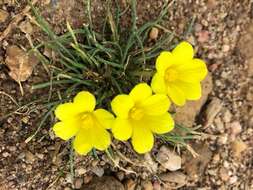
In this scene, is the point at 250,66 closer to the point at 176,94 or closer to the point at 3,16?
the point at 176,94

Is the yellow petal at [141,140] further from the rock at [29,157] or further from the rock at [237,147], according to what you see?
the rock at [237,147]

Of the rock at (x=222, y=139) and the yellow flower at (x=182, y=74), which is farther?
the rock at (x=222, y=139)

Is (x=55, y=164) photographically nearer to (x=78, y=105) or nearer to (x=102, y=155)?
(x=102, y=155)

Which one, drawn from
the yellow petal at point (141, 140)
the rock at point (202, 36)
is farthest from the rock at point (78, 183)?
the rock at point (202, 36)

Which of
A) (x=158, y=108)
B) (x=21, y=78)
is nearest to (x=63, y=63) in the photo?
(x=21, y=78)

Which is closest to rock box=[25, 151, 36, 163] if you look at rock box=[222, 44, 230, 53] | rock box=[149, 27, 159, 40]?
rock box=[149, 27, 159, 40]

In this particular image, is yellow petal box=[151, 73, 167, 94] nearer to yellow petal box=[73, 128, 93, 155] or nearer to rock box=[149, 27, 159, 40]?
yellow petal box=[73, 128, 93, 155]

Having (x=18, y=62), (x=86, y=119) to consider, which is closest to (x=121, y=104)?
(x=86, y=119)
